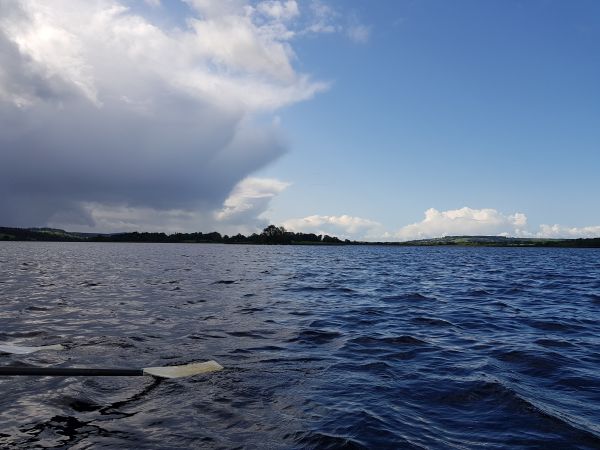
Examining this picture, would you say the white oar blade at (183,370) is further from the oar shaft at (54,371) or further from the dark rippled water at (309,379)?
the oar shaft at (54,371)

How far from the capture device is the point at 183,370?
35.4 feet

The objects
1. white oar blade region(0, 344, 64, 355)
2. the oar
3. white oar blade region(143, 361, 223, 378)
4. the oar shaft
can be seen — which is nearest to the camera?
the oar shaft

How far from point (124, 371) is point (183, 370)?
1.64m

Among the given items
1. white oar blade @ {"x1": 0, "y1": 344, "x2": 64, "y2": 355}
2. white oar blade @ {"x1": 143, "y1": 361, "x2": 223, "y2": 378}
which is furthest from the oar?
white oar blade @ {"x1": 0, "y1": 344, "x2": 64, "y2": 355}

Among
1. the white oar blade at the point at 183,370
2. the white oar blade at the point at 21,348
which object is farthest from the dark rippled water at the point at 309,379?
the white oar blade at the point at 21,348

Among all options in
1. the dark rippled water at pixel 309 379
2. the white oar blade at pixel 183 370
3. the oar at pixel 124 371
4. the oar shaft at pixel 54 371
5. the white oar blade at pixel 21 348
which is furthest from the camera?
the white oar blade at pixel 21 348

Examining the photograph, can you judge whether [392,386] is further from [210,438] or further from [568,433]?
[210,438]

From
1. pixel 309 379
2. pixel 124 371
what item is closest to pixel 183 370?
pixel 124 371

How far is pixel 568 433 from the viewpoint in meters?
7.65

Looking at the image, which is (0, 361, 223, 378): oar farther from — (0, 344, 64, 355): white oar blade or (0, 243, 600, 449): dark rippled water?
(0, 344, 64, 355): white oar blade

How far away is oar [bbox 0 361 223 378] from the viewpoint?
845 centimetres

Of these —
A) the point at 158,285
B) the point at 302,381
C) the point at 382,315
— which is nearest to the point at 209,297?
the point at 158,285

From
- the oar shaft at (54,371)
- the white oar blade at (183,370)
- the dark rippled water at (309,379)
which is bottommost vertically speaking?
the dark rippled water at (309,379)

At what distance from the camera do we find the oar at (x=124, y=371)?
8.45 m
